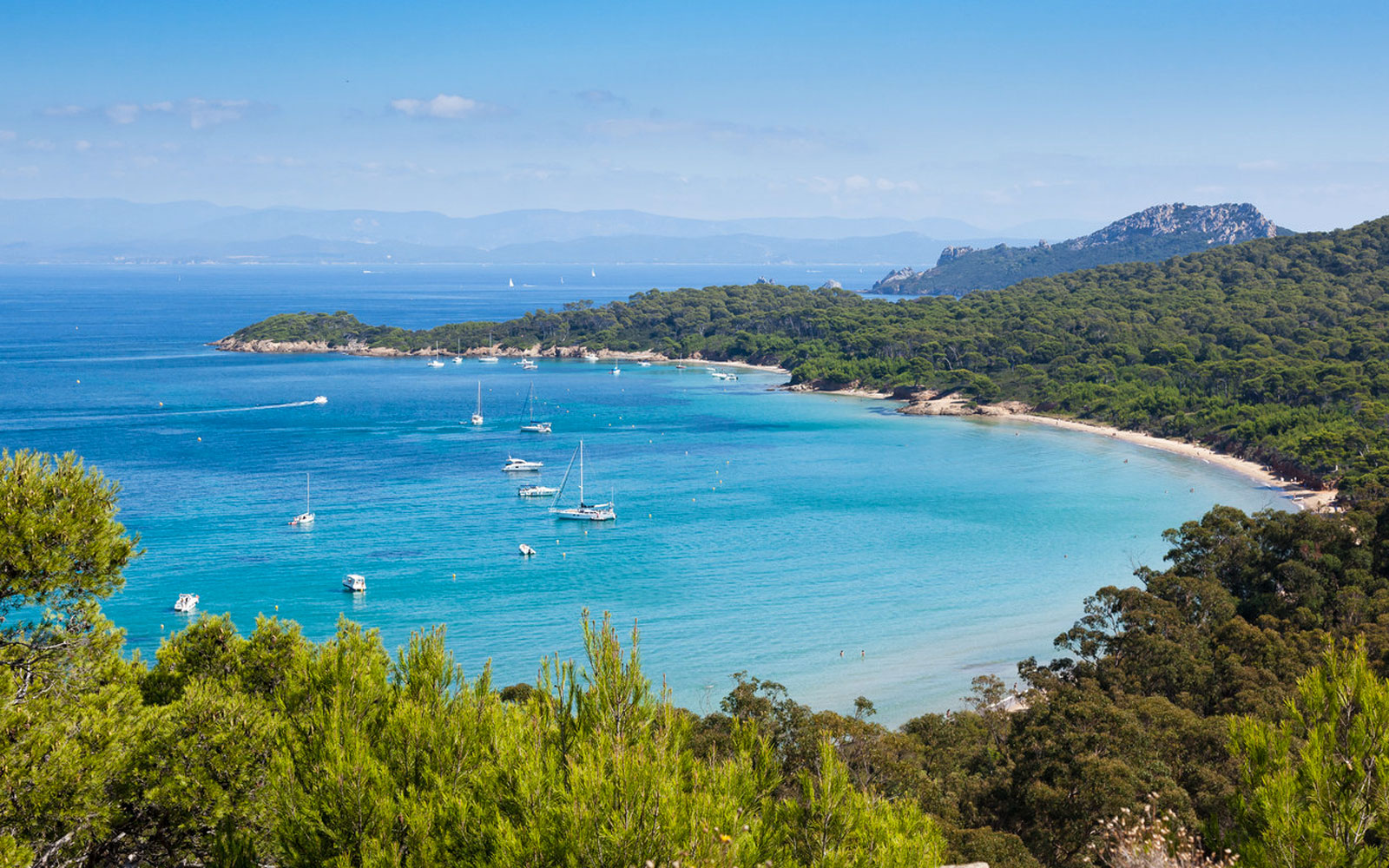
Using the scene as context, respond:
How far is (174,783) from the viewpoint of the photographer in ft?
31.3

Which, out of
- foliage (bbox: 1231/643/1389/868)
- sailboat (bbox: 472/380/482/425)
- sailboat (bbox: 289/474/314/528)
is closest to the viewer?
foliage (bbox: 1231/643/1389/868)

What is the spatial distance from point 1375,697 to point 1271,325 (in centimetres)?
9589

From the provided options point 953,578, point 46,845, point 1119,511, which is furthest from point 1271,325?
point 46,845

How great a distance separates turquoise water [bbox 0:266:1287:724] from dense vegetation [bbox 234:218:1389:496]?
663 cm

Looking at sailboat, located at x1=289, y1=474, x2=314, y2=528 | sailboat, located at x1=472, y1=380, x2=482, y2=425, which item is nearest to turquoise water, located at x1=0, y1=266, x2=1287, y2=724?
sailboat, located at x1=289, y1=474, x2=314, y2=528

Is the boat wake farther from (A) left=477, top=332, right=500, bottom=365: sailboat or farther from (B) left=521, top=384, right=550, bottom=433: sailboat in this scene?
(A) left=477, top=332, right=500, bottom=365: sailboat

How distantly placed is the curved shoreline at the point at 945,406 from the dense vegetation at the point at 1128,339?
1.13m

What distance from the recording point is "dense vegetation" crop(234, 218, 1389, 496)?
70000 mm

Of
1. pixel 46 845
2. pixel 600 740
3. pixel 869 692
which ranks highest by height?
pixel 600 740

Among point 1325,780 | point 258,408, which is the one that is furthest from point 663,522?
point 258,408

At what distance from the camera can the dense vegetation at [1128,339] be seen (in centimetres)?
7000

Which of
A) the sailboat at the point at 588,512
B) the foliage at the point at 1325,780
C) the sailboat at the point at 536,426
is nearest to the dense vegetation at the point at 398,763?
the foliage at the point at 1325,780

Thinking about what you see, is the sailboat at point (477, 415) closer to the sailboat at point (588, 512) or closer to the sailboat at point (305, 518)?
the sailboat at point (305, 518)

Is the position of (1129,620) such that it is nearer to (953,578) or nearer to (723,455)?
(953,578)
